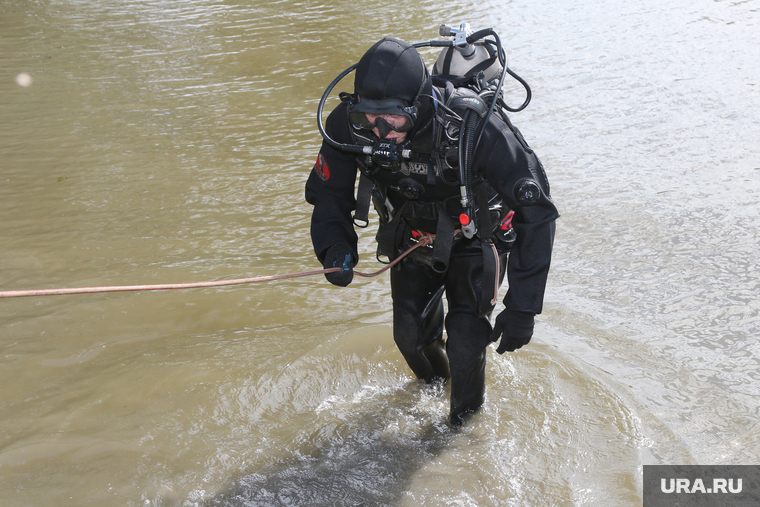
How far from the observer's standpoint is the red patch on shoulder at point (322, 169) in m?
3.09

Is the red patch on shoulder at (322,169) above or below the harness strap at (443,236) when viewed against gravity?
above

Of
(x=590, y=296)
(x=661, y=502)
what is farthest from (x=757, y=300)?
(x=661, y=502)

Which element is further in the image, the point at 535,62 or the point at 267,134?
the point at 535,62

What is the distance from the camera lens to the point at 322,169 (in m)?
3.12

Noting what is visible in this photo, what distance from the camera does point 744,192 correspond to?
5555mm

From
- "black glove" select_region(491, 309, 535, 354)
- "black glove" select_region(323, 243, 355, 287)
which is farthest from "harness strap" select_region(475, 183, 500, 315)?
"black glove" select_region(323, 243, 355, 287)

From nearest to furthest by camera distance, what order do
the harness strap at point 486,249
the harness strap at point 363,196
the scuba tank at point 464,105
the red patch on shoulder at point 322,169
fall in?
the scuba tank at point 464,105 < the harness strap at point 486,249 < the harness strap at point 363,196 < the red patch on shoulder at point 322,169

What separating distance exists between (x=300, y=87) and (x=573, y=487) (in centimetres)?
687

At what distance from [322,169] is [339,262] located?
455mm

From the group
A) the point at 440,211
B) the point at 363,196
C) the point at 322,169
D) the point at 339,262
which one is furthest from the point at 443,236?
the point at 322,169

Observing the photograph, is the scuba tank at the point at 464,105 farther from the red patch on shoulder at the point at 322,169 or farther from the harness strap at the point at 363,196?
the red patch on shoulder at the point at 322,169

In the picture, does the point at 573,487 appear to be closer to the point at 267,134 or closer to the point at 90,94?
the point at 267,134

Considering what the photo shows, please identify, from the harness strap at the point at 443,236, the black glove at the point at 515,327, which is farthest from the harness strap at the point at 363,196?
the black glove at the point at 515,327

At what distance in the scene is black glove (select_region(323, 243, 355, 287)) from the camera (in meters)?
3.11
